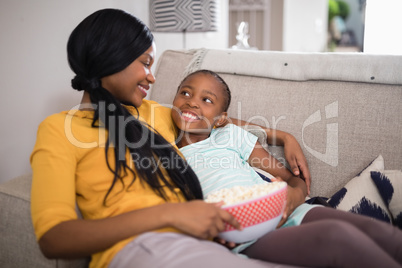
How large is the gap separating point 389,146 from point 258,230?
0.67m

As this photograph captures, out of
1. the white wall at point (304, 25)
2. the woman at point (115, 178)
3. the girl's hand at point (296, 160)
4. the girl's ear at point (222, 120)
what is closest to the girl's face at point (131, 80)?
the woman at point (115, 178)

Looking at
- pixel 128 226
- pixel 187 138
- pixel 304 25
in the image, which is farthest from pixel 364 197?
pixel 304 25

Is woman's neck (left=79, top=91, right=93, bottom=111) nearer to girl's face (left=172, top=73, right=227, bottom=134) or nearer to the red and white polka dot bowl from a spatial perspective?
girl's face (left=172, top=73, right=227, bottom=134)

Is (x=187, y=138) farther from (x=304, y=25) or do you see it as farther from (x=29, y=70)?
(x=304, y=25)

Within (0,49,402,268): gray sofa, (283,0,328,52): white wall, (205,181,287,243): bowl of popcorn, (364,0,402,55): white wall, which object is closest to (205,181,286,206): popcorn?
(205,181,287,243): bowl of popcorn

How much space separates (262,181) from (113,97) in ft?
1.78

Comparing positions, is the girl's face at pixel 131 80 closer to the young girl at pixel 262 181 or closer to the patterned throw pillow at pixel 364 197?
the young girl at pixel 262 181

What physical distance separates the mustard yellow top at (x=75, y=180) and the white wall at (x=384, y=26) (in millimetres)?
2206

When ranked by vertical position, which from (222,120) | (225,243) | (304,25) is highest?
(304,25)

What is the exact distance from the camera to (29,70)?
1.63 metres

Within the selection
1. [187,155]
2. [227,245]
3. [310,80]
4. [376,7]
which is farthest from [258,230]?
[376,7]

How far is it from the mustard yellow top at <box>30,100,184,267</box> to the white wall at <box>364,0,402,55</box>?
7.24ft

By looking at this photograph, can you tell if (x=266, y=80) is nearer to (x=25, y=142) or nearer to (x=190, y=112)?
(x=190, y=112)

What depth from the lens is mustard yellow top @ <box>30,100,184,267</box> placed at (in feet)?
2.77
